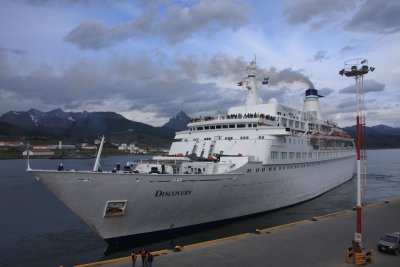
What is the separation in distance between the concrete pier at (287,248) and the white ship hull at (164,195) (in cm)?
369

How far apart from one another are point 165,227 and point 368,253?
11.3m

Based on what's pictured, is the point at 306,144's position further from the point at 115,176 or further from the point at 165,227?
the point at 115,176

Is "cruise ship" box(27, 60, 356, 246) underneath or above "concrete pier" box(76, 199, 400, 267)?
above

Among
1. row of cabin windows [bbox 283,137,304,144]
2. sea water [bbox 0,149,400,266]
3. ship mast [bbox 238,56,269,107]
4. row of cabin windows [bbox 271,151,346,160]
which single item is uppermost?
ship mast [bbox 238,56,269,107]

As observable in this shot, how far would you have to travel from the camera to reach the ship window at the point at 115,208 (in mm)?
17688

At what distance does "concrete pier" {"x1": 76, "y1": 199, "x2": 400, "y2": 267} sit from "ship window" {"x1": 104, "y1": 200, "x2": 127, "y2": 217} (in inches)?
136

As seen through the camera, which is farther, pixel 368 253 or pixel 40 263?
pixel 40 263

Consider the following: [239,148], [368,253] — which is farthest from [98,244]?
[368,253]

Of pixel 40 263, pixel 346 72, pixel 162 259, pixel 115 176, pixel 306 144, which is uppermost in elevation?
pixel 346 72

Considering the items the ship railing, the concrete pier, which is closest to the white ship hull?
the concrete pier

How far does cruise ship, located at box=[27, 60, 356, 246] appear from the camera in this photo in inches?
687

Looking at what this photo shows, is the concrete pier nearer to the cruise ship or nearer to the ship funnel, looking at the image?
the cruise ship

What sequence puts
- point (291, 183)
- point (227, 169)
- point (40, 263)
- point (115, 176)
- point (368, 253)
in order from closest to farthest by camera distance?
point (368, 253)
point (115, 176)
point (40, 263)
point (227, 169)
point (291, 183)

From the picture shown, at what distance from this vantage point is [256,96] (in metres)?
33.6
